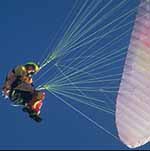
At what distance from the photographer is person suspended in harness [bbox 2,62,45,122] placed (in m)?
7.20

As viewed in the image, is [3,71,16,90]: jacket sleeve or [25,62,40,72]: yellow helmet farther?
[25,62,40,72]: yellow helmet

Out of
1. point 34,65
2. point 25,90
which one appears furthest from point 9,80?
point 34,65

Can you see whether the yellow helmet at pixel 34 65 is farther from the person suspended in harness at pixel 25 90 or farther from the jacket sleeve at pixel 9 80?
the jacket sleeve at pixel 9 80

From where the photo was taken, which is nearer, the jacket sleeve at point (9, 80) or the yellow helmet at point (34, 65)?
the jacket sleeve at point (9, 80)

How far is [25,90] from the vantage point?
23.7 feet

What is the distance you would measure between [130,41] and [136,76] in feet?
1.44

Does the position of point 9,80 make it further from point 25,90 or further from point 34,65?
point 34,65

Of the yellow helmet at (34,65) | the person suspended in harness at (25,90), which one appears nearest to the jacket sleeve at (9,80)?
the person suspended in harness at (25,90)

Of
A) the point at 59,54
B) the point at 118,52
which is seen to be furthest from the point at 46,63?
the point at 118,52

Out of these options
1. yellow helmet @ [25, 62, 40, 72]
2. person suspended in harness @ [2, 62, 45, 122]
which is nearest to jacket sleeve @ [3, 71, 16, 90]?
person suspended in harness @ [2, 62, 45, 122]

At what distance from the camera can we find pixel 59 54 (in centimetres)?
764

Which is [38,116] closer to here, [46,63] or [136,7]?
[46,63]

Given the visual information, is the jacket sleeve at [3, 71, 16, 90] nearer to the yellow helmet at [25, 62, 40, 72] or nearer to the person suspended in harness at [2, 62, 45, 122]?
the person suspended in harness at [2, 62, 45, 122]

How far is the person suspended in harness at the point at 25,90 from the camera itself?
23.6 ft
